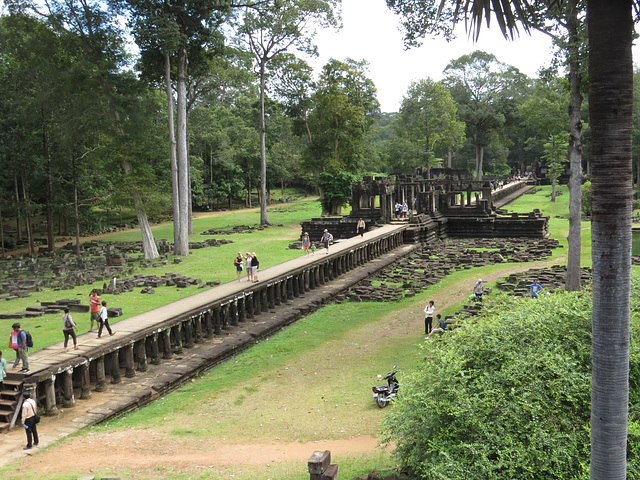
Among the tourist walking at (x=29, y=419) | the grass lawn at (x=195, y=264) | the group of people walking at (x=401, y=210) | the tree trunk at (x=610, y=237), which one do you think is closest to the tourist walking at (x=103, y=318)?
the grass lawn at (x=195, y=264)

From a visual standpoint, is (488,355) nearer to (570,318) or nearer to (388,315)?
(570,318)

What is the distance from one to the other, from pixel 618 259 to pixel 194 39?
115 feet

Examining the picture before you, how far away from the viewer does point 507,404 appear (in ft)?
25.9

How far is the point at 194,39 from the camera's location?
36.5 m

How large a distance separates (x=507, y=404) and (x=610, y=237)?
3.22 metres

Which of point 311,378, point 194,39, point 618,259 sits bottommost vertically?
point 311,378

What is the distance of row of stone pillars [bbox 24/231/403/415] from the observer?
562 inches

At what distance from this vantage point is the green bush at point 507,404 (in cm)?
722

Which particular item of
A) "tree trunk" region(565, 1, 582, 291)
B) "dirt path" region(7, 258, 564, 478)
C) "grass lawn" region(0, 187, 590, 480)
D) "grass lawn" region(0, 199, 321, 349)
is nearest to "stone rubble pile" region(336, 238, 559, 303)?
"grass lawn" region(0, 187, 590, 480)

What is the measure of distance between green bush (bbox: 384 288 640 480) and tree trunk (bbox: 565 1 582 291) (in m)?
11.7

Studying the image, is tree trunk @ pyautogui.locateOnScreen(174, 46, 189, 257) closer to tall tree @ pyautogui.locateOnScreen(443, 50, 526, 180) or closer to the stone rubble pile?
the stone rubble pile

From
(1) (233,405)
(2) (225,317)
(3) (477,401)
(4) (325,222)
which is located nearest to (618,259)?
(3) (477,401)

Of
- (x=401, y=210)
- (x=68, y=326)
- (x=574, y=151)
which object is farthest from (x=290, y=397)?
(x=401, y=210)

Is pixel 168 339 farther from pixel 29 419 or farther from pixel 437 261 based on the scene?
pixel 437 261
